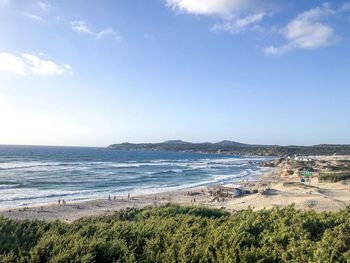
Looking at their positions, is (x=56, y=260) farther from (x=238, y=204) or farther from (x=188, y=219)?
(x=238, y=204)

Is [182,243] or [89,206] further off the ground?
[182,243]

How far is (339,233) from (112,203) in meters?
31.3

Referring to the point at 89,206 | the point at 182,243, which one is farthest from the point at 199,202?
the point at 182,243

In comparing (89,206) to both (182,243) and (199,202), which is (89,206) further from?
(182,243)

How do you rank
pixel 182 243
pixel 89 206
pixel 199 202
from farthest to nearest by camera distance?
pixel 199 202 < pixel 89 206 < pixel 182 243

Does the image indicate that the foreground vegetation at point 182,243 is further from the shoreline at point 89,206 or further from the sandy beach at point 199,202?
the shoreline at point 89,206

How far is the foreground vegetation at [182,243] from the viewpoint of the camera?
7.04m

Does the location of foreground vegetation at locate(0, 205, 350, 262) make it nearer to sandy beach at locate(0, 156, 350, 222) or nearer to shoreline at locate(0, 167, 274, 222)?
sandy beach at locate(0, 156, 350, 222)

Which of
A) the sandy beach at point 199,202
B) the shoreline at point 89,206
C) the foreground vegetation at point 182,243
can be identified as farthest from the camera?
the sandy beach at point 199,202

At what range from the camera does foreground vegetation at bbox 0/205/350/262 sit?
7.04 m

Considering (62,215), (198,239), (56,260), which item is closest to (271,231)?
(198,239)

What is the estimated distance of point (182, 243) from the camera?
7781 mm

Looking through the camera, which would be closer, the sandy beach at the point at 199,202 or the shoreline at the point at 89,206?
the shoreline at the point at 89,206

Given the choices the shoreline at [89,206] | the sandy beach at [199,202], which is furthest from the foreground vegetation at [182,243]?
the shoreline at [89,206]
